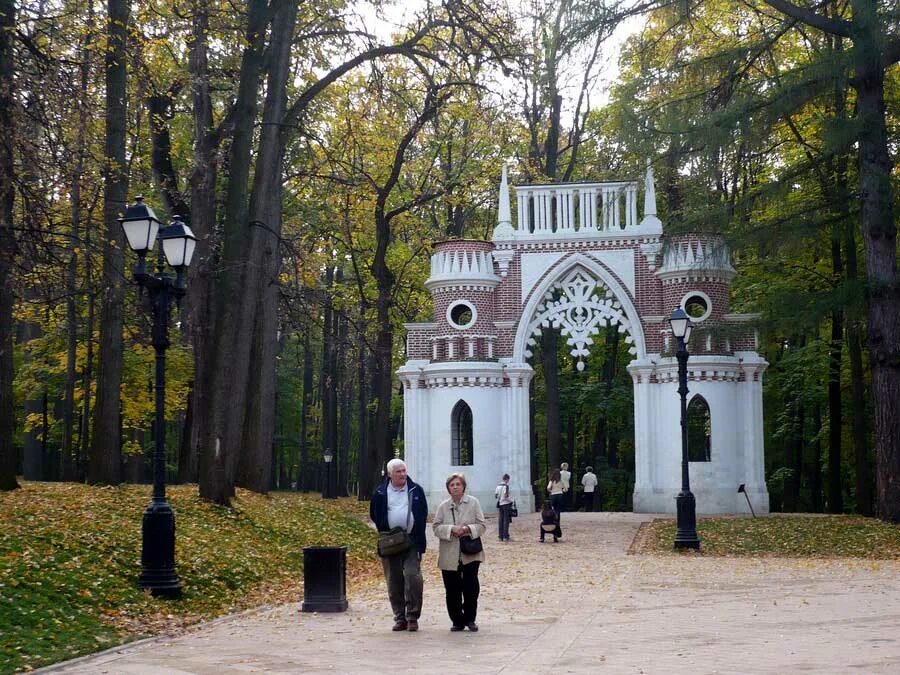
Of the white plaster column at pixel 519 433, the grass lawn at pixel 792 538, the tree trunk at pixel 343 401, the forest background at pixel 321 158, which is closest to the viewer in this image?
the forest background at pixel 321 158

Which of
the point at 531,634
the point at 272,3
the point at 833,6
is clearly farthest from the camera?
the point at 833,6

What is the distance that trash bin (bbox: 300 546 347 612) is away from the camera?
37.3 feet

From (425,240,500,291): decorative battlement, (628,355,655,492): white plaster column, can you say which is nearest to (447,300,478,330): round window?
(425,240,500,291): decorative battlement

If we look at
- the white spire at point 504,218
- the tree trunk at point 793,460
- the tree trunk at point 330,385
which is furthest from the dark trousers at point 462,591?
the tree trunk at point 330,385

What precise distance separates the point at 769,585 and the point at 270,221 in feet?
44.2

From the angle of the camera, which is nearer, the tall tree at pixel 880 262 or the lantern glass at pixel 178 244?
the lantern glass at pixel 178 244

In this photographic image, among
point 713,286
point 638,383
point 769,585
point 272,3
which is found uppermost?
point 272,3

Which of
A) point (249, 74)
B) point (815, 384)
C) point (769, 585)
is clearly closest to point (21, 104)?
point (249, 74)

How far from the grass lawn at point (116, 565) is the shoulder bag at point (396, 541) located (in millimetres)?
2050

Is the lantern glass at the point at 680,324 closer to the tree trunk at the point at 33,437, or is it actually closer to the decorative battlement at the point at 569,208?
the decorative battlement at the point at 569,208

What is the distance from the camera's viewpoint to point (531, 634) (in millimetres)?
9758

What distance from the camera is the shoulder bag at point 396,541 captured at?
10133 mm

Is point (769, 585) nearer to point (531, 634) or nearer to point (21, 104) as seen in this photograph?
point (531, 634)

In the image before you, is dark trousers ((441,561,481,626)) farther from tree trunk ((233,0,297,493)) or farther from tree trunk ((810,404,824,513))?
tree trunk ((810,404,824,513))
